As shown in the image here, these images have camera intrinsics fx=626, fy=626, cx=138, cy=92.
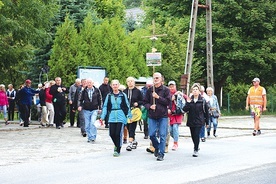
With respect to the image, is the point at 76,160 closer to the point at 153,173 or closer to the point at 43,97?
the point at 153,173

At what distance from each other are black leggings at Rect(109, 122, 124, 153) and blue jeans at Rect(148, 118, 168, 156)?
97 cm

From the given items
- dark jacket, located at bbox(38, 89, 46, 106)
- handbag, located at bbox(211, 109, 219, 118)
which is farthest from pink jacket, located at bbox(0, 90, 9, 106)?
handbag, located at bbox(211, 109, 219, 118)

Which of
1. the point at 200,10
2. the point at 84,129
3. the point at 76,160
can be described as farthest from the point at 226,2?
the point at 76,160

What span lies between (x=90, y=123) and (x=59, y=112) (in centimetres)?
626

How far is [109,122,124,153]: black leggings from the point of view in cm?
1455

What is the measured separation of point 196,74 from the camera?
40375 mm

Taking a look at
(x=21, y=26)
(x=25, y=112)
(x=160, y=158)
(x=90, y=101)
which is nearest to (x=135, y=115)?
(x=90, y=101)

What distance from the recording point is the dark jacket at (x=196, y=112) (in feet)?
48.2

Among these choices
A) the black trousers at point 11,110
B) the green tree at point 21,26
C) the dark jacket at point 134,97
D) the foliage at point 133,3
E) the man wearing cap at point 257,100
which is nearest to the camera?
the dark jacket at point 134,97

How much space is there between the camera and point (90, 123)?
18125mm

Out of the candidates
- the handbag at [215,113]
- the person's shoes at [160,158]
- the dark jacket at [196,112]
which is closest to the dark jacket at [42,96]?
the handbag at [215,113]

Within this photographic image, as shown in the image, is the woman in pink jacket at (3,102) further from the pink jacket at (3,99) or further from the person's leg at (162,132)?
the person's leg at (162,132)

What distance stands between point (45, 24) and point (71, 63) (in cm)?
598

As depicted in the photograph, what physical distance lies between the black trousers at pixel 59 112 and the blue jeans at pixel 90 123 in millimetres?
5841
